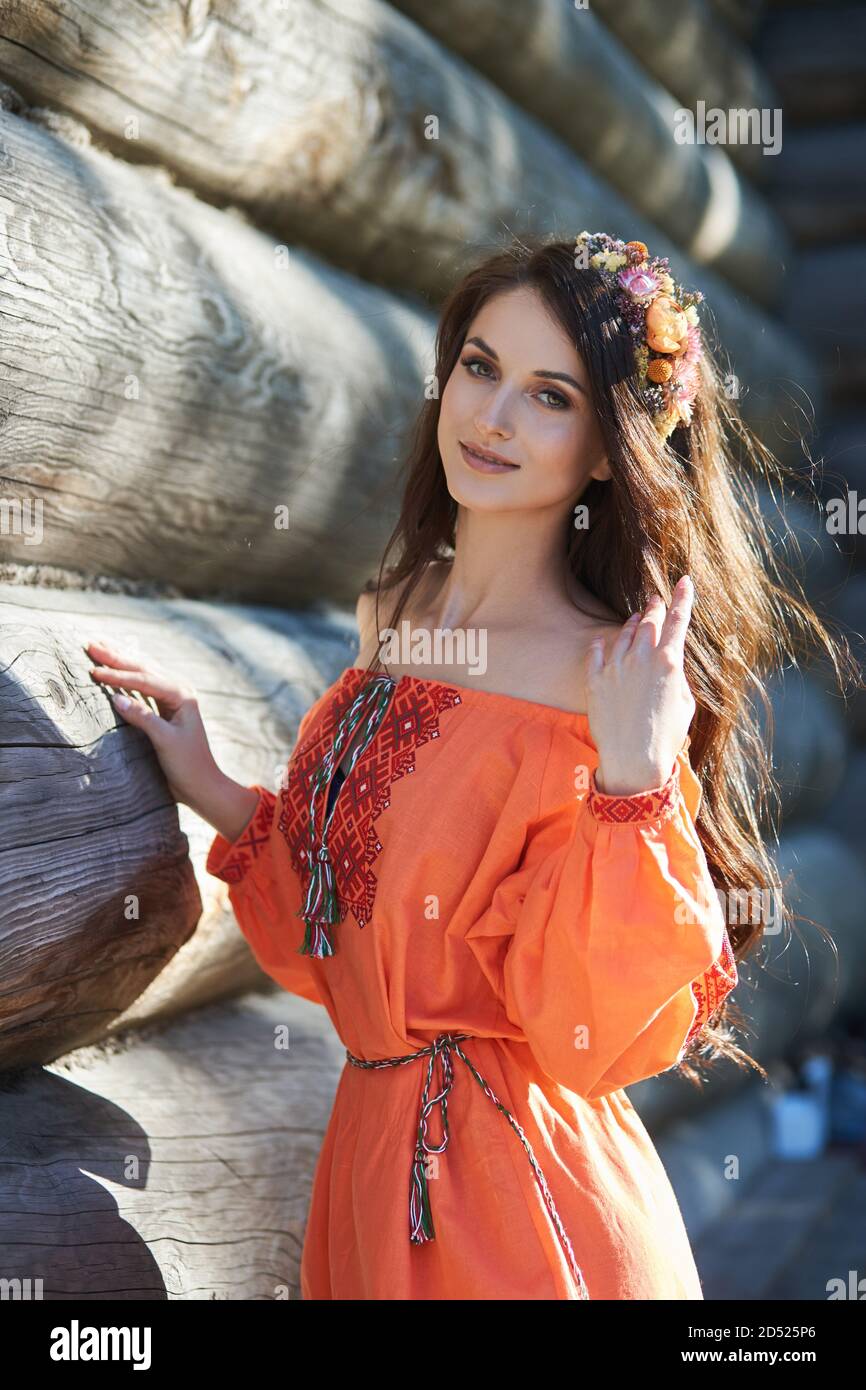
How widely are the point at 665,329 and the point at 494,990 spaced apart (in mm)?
992

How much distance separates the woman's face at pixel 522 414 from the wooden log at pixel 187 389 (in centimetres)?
53

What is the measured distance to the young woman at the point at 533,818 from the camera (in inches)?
72.4

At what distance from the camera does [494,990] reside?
2.02 m

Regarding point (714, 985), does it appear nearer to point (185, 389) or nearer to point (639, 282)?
point (639, 282)

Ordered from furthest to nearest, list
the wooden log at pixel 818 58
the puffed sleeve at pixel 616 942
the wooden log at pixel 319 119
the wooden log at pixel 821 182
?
the wooden log at pixel 821 182 → the wooden log at pixel 818 58 → the wooden log at pixel 319 119 → the puffed sleeve at pixel 616 942

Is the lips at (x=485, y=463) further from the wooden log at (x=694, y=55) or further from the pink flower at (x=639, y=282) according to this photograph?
the wooden log at (x=694, y=55)

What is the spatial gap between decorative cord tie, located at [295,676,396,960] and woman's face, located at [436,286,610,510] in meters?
0.33

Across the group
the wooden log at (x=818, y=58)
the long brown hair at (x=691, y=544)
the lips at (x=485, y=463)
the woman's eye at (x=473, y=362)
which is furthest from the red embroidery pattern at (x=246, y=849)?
the wooden log at (x=818, y=58)

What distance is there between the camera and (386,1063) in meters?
2.11

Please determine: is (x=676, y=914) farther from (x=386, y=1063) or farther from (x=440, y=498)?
(x=440, y=498)

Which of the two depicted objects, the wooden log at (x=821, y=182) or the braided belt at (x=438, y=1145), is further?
the wooden log at (x=821, y=182)

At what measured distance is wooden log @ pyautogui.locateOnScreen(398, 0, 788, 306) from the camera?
3699 mm

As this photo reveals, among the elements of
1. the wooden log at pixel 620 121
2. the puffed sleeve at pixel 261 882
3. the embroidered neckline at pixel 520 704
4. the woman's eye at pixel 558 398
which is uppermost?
the wooden log at pixel 620 121

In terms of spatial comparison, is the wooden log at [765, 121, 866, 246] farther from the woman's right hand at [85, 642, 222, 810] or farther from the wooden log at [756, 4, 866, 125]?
the woman's right hand at [85, 642, 222, 810]
